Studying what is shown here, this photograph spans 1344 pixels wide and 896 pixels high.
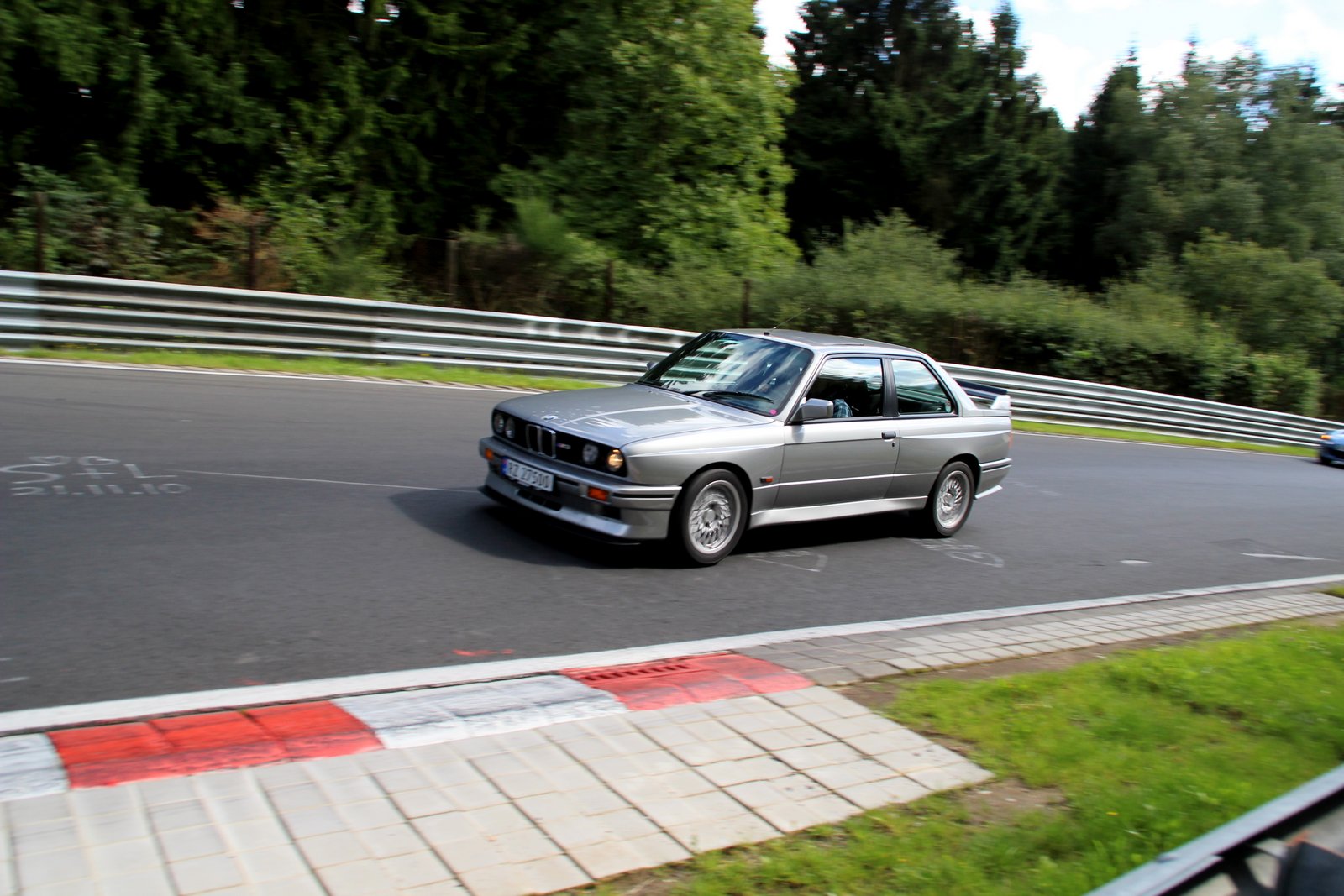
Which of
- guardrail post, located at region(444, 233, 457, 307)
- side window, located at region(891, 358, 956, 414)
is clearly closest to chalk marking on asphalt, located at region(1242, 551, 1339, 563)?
side window, located at region(891, 358, 956, 414)

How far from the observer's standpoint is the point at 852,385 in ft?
28.5

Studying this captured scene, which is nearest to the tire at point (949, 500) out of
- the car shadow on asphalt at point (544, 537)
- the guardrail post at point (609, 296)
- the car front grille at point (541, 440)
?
the car shadow on asphalt at point (544, 537)

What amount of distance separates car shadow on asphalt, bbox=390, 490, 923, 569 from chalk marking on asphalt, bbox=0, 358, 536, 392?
6.54 m

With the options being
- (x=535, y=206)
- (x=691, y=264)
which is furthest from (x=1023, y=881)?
(x=691, y=264)

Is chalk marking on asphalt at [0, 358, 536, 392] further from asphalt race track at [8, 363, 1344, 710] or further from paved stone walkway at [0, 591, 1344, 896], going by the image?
paved stone walkway at [0, 591, 1344, 896]

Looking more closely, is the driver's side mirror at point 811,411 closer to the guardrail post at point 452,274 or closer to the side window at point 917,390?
the side window at point 917,390

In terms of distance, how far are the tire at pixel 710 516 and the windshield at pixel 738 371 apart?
0.68 m

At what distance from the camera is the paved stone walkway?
3217 millimetres

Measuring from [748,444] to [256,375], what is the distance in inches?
348

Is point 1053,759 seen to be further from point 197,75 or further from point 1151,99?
point 1151,99

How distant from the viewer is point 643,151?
87.6ft

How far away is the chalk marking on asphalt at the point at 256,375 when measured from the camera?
13.5 m

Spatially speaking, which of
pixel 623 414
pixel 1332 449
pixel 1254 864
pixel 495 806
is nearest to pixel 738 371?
pixel 623 414

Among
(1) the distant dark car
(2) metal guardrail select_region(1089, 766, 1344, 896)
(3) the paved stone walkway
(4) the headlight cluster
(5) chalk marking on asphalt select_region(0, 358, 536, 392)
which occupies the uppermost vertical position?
(4) the headlight cluster
